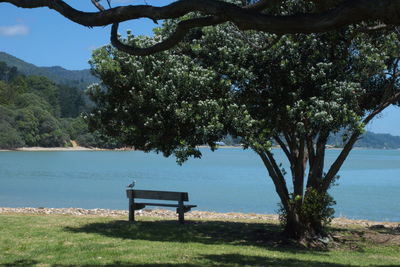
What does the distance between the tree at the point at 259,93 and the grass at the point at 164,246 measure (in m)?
1.44

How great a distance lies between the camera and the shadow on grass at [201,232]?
495 inches

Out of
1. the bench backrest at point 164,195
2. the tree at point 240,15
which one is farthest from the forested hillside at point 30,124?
the tree at point 240,15

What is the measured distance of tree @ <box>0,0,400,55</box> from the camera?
196 inches

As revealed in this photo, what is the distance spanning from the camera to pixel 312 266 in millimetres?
9227

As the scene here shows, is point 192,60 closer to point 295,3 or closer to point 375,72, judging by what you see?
point 295,3

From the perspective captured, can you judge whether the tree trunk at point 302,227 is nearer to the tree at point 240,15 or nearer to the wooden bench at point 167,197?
the wooden bench at point 167,197

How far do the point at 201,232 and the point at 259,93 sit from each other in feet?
13.2

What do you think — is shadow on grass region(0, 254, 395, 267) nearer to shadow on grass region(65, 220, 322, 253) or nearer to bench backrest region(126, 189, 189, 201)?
shadow on grass region(65, 220, 322, 253)

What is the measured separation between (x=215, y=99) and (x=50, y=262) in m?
5.41

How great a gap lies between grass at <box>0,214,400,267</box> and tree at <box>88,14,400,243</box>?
4.71 ft

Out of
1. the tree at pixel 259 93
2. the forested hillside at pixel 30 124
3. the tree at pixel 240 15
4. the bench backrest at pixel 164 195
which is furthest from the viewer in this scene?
the forested hillside at pixel 30 124

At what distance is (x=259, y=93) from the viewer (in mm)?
12688

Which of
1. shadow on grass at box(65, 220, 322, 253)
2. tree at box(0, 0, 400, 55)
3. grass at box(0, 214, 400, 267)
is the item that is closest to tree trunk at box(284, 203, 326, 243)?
shadow on grass at box(65, 220, 322, 253)

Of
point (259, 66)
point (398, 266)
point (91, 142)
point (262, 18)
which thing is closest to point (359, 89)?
point (259, 66)
